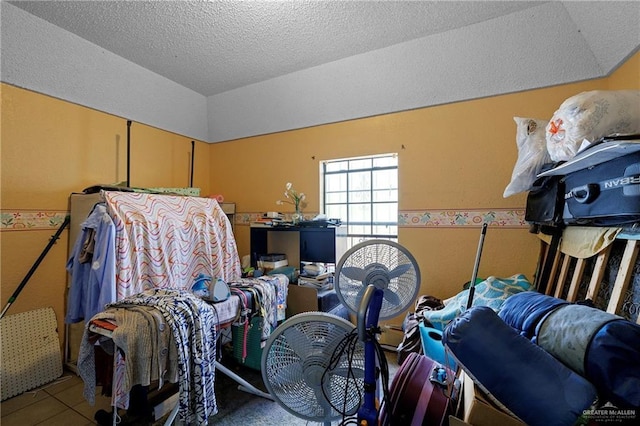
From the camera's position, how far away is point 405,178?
8.93 feet

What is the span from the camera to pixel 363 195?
3.15 metres

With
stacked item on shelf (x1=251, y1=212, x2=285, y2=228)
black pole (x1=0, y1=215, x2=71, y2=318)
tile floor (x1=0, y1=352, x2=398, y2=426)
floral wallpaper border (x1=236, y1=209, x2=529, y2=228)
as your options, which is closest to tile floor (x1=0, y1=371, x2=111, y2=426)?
tile floor (x1=0, y1=352, x2=398, y2=426)

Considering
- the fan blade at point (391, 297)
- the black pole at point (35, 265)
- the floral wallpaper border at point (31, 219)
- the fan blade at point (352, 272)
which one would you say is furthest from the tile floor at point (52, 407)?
the fan blade at point (391, 297)

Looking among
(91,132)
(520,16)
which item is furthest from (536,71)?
(91,132)

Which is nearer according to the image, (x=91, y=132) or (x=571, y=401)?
(x=571, y=401)

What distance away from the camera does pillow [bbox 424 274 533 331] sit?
166 cm

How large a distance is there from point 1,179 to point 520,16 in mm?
4164

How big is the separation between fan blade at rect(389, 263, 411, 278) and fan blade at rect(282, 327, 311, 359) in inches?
20.7

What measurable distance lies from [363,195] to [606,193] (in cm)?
215

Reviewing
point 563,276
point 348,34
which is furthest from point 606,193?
point 348,34

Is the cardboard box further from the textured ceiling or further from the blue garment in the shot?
the textured ceiling

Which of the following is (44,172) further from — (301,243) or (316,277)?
(316,277)

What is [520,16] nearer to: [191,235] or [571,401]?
[571,401]

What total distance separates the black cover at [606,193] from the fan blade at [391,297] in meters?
0.92
